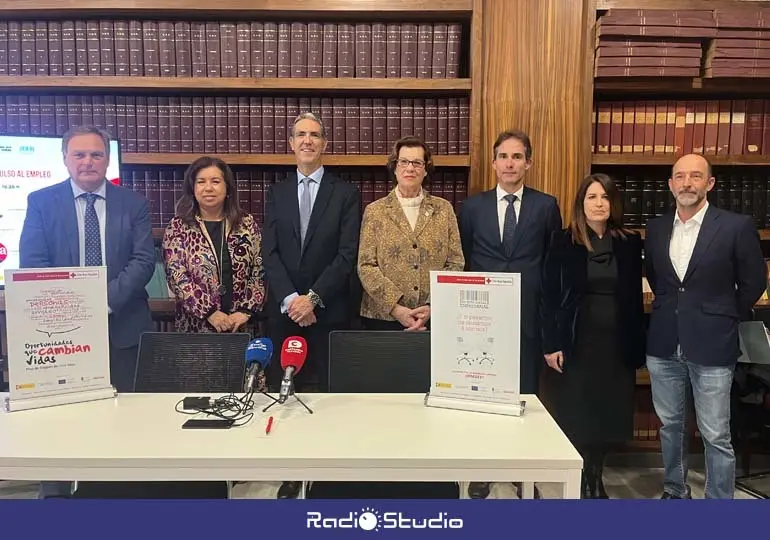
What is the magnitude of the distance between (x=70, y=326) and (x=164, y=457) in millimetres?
638

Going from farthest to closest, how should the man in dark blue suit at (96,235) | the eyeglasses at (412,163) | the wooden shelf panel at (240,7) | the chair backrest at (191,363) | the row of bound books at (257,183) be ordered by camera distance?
1. the row of bound books at (257,183)
2. the wooden shelf panel at (240,7)
3. the eyeglasses at (412,163)
4. the man in dark blue suit at (96,235)
5. the chair backrest at (191,363)

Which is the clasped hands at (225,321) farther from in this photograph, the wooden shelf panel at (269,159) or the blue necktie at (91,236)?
the wooden shelf panel at (269,159)

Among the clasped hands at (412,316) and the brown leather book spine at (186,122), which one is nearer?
the clasped hands at (412,316)

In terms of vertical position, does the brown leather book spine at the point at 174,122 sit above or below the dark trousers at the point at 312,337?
above

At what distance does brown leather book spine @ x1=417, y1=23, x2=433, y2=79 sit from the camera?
3.06 meters

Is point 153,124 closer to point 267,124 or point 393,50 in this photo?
point 267,124

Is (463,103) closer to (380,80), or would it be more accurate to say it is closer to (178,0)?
(380,80)

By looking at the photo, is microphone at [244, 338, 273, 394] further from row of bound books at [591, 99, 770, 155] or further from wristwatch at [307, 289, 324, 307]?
row of bound books at [591, 99, 770, 155]

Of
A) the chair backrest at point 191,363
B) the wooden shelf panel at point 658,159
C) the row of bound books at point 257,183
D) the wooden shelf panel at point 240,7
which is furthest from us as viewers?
the row of bound books at point 257,183

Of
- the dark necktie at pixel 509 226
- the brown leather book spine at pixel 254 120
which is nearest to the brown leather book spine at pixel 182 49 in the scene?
the brown leather book spine at pixel 254 120

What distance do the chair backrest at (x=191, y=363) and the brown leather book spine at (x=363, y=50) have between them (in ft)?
5.25

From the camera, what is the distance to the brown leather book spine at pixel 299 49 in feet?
10.0

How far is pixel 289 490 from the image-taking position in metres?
2.73
